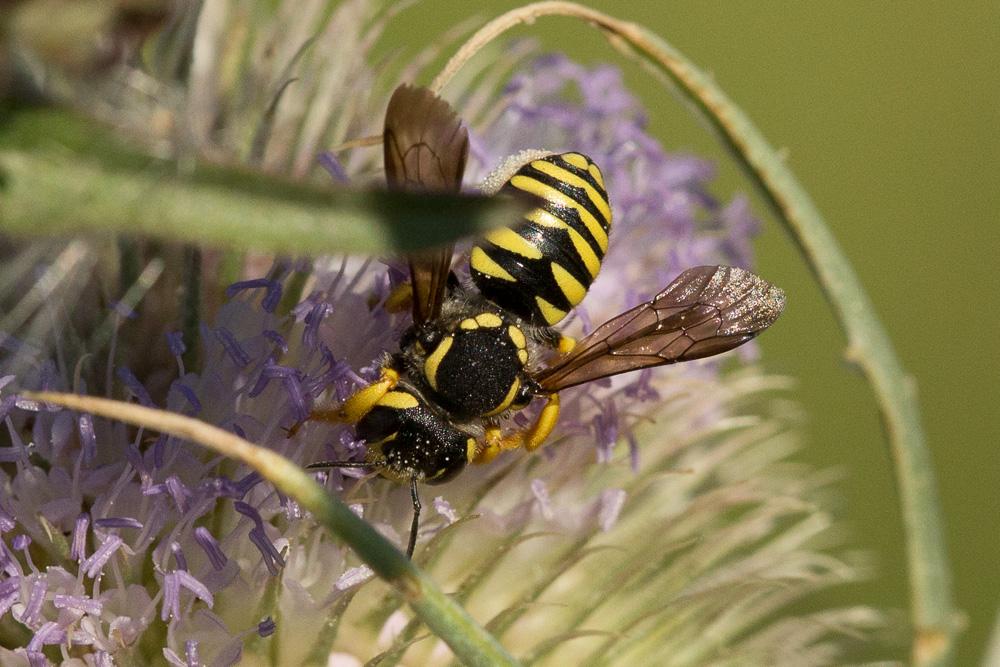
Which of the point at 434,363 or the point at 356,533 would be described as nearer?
the point at 356,533

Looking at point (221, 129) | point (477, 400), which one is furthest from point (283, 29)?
point (477, 400)

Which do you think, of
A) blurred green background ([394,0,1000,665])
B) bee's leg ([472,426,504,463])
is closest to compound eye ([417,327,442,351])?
bee's leg ([472,426,504,463])

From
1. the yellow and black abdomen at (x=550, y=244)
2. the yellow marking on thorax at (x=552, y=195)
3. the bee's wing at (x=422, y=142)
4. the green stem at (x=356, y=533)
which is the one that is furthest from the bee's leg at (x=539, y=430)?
the green stem at (x=356, y=533)

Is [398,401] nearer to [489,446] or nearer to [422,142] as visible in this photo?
[489,446]

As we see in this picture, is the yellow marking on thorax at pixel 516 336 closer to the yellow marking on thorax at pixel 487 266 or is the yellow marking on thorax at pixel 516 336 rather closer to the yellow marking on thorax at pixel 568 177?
the yellow marking on thorax at pixel 487 266

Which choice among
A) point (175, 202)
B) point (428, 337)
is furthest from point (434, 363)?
point (175, 202)

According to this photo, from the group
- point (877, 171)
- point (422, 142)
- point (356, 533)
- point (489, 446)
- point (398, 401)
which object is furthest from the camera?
point (877, 171)

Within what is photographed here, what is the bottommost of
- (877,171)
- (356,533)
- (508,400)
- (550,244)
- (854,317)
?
(356,533)
